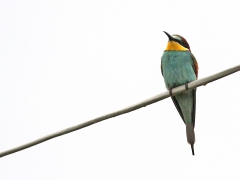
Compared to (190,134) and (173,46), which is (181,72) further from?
(190,134)

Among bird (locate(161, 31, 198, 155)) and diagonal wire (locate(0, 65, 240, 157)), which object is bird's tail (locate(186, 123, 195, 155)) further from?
diagonal wire (locate(0, 65, 240, 157))

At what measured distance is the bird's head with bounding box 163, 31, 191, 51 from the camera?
179 inches

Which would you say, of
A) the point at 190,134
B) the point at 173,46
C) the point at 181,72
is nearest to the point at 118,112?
the point at 190,134

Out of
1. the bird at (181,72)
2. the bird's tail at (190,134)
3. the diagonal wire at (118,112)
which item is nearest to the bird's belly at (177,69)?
the bird at (181,72)

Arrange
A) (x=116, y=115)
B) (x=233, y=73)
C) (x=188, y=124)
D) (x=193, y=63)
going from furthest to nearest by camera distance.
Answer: (x=193, y=63) → (x=188, y=124) → (x=116, y=115) → (x=233, y=73)

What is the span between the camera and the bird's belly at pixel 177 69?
4.34 m

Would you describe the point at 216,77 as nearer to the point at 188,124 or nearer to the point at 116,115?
the point at 116,115

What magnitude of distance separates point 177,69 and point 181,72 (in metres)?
0.05

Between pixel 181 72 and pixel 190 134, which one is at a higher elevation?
pixel 181 72

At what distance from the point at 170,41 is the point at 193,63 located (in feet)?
0.93

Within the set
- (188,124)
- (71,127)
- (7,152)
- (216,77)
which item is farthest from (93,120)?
(188,124)

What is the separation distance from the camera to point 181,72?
4355 millimetres

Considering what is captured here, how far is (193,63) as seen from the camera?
179 inches

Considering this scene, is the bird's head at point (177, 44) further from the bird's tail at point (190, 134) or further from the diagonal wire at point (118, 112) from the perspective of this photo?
the diagonal wire at point (118, 112)
